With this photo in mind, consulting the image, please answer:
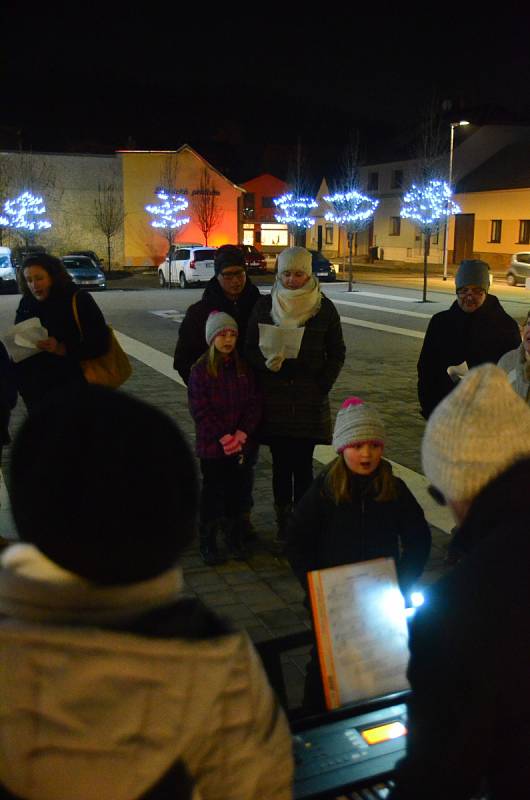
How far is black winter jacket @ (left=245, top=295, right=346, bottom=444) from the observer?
497 centimetres

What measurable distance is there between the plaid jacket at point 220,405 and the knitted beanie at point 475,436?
335cm

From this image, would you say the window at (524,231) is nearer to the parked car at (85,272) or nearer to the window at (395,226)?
the window at (395,226)

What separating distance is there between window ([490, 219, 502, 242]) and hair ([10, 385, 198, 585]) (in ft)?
150

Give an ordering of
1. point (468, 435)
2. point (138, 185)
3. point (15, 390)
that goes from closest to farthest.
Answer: point (468, 435)
point (15, 390)
point (138, 185)

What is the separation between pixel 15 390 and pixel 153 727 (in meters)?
3.89

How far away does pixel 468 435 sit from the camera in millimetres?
1432

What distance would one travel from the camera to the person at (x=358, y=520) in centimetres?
314

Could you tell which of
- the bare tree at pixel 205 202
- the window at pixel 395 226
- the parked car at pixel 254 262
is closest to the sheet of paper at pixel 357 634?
the parked car at pixel 254 262

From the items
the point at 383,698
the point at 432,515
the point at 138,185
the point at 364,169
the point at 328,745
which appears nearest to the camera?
the point at 328,745

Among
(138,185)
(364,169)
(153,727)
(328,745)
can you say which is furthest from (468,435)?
(364,169)

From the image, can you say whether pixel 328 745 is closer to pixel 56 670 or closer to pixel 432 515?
pixel 56 670

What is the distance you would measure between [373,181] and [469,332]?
174 feet

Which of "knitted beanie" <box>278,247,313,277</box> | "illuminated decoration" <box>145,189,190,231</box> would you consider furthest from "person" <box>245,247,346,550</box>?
"illuminated decoration" <box>145,189,190,231</box>

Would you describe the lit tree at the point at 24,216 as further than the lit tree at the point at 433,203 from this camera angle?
Yes
